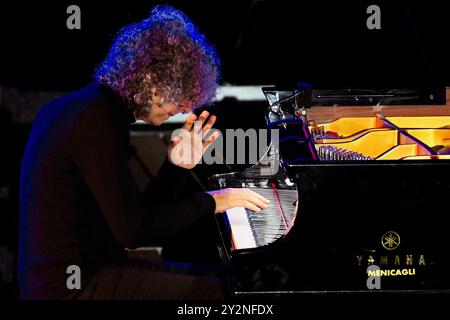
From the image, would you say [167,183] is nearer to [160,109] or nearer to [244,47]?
[160,109]

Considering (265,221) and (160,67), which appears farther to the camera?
(265,221)

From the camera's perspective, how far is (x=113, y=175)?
1566mm

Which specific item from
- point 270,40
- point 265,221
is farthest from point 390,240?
point 270,40

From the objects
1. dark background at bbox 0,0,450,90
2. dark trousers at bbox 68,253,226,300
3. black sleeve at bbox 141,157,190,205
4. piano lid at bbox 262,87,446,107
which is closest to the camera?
dark trousers at bbox 68,253,226,300

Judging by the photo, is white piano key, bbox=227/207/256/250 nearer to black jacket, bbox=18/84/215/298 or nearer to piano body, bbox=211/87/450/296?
piano body, bbox=211/87/450/296

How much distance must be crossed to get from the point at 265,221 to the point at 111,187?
665 mm

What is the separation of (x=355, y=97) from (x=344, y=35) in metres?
0.77

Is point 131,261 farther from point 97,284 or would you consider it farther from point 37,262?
point 37,262

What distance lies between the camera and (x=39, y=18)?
3.01 meters

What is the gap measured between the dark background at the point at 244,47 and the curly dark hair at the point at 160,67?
1206 mm

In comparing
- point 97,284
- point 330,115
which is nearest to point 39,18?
point 330,115

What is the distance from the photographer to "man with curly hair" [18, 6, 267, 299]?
1.59 metres

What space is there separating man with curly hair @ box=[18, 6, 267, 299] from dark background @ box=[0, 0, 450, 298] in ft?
4.11

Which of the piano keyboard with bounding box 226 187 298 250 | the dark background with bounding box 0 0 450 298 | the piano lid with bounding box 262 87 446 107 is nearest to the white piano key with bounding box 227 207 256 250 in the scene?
the piano keyboard with bounding box 226 187 298 250
